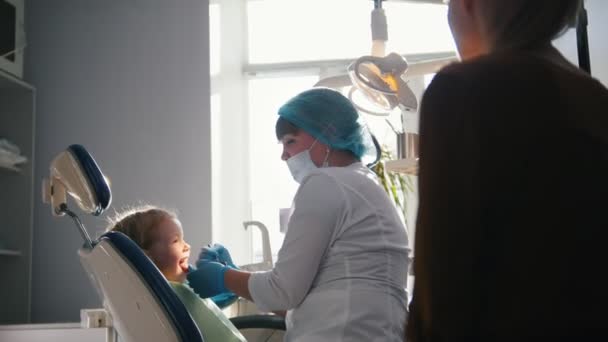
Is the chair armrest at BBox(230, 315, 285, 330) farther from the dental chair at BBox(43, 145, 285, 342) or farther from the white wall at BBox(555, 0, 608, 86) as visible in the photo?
the white wall at BBox(555, 0, 608, 86)

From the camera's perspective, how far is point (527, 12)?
817mm

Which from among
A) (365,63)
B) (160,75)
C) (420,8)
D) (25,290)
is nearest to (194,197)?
(160,75)

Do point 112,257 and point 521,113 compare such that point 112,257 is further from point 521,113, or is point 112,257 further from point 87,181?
point 521,113

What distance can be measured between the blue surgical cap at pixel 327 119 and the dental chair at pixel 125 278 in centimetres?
52

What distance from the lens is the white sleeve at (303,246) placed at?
61.1 inches

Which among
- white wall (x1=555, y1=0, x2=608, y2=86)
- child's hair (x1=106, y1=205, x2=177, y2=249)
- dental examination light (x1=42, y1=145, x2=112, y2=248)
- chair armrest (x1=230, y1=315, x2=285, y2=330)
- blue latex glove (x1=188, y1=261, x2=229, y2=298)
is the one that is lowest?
chair armrest (x1=230, y1=315, x2=285, y2=330)

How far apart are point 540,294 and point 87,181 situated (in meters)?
0.95

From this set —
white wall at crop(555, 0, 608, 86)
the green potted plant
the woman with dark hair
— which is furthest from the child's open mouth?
the green potted plant

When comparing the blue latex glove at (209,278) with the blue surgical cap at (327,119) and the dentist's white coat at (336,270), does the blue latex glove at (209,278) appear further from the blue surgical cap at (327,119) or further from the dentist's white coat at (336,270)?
the blue surgical cap at (327,119)

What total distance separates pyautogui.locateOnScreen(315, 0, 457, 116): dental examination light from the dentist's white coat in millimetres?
386

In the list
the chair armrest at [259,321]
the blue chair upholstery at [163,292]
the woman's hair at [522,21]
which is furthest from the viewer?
the chair armrest at [259,321]

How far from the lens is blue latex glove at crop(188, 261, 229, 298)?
1.65m

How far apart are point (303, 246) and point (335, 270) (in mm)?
95

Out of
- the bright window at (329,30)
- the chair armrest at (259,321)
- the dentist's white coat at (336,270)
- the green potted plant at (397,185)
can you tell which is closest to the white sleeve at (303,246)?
the dentist's white coat at (336,270)
